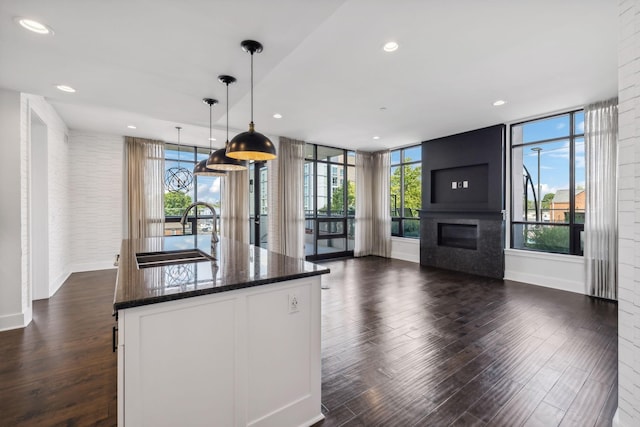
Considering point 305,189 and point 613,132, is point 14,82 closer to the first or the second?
point 305,189

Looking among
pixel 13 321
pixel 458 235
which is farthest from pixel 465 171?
pixel 13 321

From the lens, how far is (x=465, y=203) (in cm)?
596

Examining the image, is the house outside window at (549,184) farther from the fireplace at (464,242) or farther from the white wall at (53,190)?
the white wall at (53,190)

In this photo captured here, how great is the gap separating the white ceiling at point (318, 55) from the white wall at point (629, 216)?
2.86 feet

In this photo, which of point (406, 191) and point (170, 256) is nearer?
point (170, 256)

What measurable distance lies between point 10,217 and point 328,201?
5724mm

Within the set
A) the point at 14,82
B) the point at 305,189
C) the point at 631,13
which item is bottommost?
the point at 305,189

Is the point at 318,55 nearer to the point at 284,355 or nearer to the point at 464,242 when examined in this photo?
the point at 284,355

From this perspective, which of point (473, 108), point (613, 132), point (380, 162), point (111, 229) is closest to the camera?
point (613, 132)

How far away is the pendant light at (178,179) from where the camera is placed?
6.46 metres

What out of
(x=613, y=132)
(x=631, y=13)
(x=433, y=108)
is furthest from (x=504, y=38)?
(x=613, y=132)

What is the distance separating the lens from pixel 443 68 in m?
3.15

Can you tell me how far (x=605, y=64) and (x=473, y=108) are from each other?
1528 millimetres

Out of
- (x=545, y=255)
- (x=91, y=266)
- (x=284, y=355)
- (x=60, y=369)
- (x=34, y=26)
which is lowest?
(x=60, y=369)
